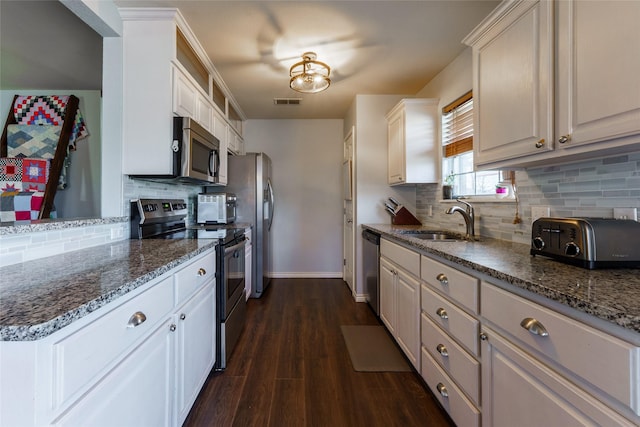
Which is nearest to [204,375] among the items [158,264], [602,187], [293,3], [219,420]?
[219,420]

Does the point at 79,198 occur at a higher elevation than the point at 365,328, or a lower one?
higher

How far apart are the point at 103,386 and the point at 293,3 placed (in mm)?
2169

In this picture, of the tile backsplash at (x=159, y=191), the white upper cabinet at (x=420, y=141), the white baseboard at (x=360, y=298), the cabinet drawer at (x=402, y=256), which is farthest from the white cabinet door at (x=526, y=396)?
the tile backsplash at (x=159, y=191)

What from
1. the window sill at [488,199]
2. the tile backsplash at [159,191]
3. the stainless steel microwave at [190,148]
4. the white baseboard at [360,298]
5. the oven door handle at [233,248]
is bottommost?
the white baseboard at [360,298]

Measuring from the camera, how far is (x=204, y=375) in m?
1.60

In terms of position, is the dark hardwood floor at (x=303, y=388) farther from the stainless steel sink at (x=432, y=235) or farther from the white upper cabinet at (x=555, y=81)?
the white upper cabinet at (x=555, y=81)

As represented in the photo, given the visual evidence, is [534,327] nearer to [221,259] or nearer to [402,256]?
[402,256]

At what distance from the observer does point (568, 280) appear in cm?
85

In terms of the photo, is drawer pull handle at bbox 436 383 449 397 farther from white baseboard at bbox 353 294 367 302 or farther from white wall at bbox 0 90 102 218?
white wall at bbox 0 90 102 218

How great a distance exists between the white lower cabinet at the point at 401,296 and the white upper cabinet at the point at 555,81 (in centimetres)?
79

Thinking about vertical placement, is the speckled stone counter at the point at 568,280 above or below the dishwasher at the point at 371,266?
above

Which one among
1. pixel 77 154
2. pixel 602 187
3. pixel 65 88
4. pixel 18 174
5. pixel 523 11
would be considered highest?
pixel 65 88

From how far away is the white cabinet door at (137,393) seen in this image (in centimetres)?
71

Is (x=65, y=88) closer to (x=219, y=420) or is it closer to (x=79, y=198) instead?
(x=79, y=198)
